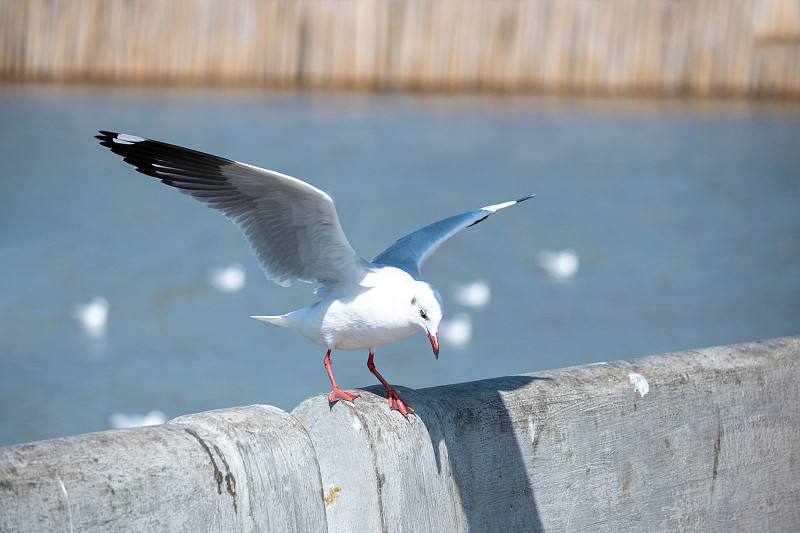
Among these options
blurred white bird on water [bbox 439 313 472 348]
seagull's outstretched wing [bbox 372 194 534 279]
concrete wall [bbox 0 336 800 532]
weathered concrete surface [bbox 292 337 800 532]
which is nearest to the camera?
concrete wall [bbox 0 336 800 532]

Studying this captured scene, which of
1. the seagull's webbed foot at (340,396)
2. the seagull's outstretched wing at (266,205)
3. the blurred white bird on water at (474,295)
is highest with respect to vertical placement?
the seagull's outstretched wing at (266,205)

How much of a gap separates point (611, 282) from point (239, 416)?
353 inches

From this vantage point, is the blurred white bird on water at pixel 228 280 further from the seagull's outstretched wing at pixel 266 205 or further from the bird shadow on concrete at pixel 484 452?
the bird shadow on concrete at pixel 484 452

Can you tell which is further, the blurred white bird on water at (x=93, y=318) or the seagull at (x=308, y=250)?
the blurred white bird on water at (x=93, y=318)

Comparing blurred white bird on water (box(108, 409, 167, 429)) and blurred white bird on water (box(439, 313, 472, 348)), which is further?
blurred white bird on water (box(439, 313, 472, 348))

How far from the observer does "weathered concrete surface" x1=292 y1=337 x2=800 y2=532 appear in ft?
8.63

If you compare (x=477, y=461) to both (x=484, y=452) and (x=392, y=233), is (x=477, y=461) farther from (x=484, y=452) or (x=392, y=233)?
(x=392, y=233)

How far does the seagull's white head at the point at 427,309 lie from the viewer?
312 centimetres

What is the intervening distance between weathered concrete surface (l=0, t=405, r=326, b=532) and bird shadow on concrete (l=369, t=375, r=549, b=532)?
468 millimetres

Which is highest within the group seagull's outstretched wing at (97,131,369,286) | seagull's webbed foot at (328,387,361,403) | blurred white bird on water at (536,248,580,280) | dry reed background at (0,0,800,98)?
dry reed background at (0,0,800,98)

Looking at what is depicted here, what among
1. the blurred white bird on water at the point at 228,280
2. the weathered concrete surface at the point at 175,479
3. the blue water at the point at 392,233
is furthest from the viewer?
the blurred white bird on water at the point at 228,280

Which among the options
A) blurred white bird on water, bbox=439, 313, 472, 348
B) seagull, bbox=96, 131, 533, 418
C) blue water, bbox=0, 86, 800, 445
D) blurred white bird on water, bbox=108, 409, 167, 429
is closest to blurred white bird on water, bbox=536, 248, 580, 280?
blue water, bbox=0, 86, 800, 445

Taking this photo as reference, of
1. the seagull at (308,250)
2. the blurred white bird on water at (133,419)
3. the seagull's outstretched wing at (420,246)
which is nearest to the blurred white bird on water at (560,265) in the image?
the blurred white bird on water at (133,419)

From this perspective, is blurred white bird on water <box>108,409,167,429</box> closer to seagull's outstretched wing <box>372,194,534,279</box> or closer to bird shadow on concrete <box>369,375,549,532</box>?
seagull's outstretched wing <box>372,194,534,279</box>
